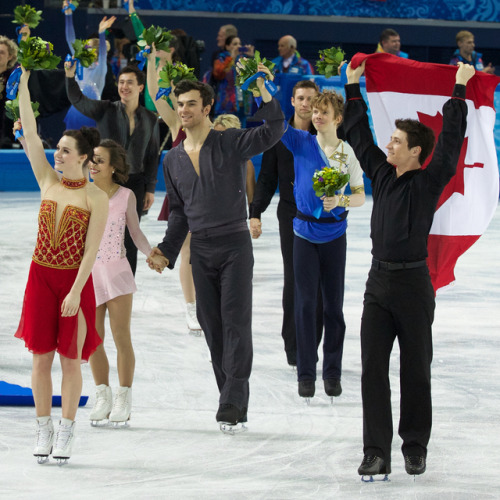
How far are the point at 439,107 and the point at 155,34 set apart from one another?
2301 millimetres

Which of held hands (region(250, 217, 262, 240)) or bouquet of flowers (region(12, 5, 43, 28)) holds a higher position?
bouquet of flowers (region(12, 5, 43, 28))

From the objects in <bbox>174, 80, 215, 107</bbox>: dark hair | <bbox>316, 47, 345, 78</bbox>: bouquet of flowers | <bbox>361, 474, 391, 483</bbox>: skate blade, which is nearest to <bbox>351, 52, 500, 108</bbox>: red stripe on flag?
<bbox>316, 47, 345, 78</bbox>: bouquet of flowers

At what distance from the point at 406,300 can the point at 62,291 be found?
1.58 metres

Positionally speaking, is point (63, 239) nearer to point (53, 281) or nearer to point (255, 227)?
point (53, 281)

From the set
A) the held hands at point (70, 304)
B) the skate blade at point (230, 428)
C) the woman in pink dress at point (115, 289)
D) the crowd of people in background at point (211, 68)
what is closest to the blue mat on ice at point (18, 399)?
the woman in pink dress at point (115, 289)

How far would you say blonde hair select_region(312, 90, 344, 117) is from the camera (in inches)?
245

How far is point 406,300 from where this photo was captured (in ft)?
A: 15.7

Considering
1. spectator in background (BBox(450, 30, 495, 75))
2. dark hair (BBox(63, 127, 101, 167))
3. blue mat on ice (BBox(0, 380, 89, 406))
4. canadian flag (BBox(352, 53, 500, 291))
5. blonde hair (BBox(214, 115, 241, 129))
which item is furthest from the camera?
spectator in background (BBox(450, 30, 495, 75))

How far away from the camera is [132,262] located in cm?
714

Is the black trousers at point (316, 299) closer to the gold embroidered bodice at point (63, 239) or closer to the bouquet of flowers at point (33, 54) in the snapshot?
the gold embroidered bodice at point (63, 239)

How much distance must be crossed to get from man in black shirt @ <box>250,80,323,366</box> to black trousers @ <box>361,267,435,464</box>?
1679 millimetres

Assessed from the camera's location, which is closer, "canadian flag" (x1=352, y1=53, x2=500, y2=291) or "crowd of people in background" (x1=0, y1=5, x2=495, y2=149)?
"canadian flag" (x1=352, y1=53, x2=500, y2=291)

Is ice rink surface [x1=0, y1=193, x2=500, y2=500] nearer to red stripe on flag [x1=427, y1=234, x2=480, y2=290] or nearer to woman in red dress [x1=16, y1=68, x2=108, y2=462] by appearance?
woman in red dress [x1=16, y1=68, x2=108, y2=462]

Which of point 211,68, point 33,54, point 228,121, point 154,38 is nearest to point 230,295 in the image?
point 33,54
